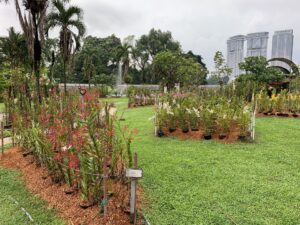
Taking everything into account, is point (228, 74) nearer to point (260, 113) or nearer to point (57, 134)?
point (260, 113)

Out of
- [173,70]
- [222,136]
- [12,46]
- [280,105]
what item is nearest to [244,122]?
[222,136]

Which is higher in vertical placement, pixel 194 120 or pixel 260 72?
pixel 260 72

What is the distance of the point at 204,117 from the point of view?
538 cm

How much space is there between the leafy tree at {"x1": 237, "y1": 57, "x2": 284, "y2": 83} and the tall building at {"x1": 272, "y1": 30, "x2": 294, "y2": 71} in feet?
18.9

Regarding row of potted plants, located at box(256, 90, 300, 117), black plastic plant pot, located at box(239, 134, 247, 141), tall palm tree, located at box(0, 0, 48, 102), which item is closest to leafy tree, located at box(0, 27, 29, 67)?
tall palm tree, located at box(0, 0, 48, 102)

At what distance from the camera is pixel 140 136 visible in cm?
594

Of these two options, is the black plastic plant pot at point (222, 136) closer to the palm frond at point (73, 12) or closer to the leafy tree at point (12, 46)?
the palm frond at point (73, 12)

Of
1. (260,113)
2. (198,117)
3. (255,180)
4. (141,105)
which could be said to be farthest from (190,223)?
(141,105)

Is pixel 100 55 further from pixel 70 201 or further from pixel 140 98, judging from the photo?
pixel 70 201

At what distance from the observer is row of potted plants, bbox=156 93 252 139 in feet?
17.3

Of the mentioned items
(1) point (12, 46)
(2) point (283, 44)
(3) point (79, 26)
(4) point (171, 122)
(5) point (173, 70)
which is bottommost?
(4) point (171, 122)

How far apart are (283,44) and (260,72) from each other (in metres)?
7.54

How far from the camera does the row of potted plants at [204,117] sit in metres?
5.27

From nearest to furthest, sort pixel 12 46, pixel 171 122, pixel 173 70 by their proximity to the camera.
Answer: pixel 171 122 < pixel 12 46 < pixel 173 70
